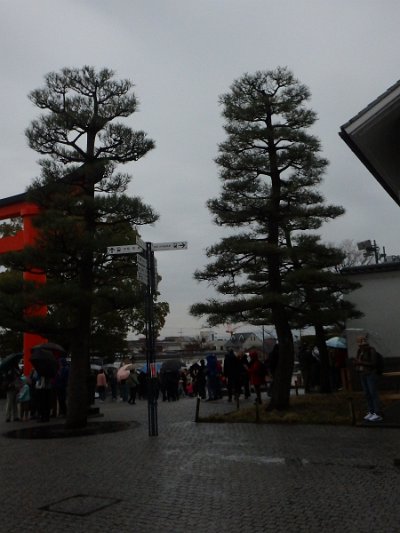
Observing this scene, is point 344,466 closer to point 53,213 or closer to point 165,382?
point 53,213

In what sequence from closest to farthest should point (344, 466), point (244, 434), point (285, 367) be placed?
1. point (344, 466)
2. point (244, 434)
3. point (285, 367)

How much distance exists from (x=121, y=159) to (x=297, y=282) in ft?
17.2

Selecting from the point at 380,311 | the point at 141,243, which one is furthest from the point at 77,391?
the point at 380,311

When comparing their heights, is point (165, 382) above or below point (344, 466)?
above

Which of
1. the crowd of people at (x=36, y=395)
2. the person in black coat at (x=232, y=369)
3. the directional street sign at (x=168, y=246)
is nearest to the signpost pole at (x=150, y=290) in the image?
the directional street sign at (x=168, y=246)

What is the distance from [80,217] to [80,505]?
8.38m

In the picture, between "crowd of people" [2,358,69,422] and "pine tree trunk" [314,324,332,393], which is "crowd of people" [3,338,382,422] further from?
"pine tree trunk" [314,324,332,393]

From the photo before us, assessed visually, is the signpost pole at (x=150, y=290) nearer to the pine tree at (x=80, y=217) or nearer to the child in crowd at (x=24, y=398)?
the pine tree at (x=80, y=217)

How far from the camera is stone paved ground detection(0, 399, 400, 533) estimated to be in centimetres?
524

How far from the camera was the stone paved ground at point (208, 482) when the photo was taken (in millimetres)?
5238

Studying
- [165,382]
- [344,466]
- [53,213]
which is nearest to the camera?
[344,466]

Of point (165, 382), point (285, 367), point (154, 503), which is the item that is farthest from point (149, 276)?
point (165, 382)

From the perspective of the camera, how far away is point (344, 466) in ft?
24.1

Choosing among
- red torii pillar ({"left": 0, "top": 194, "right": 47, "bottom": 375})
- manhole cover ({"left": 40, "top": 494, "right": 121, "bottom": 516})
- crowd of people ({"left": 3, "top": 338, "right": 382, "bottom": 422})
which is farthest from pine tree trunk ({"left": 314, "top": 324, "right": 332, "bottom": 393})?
manhole cover ({"left": 40, "top": 494, "right": 121, "bottom": 516})
